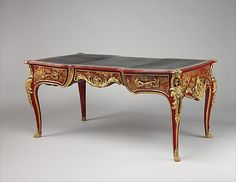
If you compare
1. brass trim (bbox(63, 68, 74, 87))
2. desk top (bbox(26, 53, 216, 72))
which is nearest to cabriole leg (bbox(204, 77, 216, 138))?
desk top (bbox(26, 53, 216, 72))

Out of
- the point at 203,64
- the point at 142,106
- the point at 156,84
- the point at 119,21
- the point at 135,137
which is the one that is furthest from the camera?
the point at 119,21

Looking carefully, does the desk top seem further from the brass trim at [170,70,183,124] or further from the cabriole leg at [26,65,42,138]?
the cabriole leg at [26,65,42,138]

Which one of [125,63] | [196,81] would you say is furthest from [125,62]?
[196,81]

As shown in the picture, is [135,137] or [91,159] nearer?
[91,159]

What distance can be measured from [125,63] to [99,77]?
0.83 ft

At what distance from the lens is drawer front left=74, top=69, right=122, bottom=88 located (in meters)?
4.28

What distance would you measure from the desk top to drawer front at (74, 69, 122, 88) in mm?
56

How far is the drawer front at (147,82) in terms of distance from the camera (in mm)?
4051

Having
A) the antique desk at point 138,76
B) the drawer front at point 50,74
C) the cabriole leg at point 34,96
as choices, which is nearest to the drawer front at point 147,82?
the antique desk at point 138,76

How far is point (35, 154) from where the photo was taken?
14.1 ft

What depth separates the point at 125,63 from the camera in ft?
14.6
